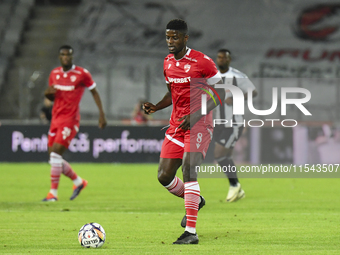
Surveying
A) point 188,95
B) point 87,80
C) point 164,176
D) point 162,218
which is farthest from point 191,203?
point 87,80

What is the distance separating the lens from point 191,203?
5.32 metres

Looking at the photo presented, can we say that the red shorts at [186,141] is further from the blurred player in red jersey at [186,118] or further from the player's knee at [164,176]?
the player's knee at [164,176]

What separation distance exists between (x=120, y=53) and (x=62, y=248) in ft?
60.5

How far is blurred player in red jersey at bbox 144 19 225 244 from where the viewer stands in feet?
17.7

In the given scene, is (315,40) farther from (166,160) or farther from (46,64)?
(166,160)

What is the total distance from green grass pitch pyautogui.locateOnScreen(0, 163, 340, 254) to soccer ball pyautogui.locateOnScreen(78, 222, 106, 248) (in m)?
0.07

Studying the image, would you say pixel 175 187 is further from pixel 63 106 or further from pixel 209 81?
pixel 63 106

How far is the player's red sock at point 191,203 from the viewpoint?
5227mm

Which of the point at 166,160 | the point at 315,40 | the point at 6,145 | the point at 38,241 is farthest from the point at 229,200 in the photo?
the point at 315,40

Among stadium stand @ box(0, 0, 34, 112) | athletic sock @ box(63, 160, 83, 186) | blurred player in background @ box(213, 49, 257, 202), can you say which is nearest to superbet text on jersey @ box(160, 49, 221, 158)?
blurred player in background @ box(213, 49, 257, 202)

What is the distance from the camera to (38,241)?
5383 mm

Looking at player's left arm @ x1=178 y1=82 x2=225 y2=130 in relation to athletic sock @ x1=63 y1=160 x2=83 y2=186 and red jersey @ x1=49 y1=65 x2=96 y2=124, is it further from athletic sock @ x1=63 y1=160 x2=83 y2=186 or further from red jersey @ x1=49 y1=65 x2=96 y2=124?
athletic sock @ x1=63 y1=160 x2=83 y2=186

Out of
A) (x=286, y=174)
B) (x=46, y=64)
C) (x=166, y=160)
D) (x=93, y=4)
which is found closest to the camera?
(x=166, y=160)

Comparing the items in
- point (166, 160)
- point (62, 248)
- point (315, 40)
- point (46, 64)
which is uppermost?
point (315, 40)
